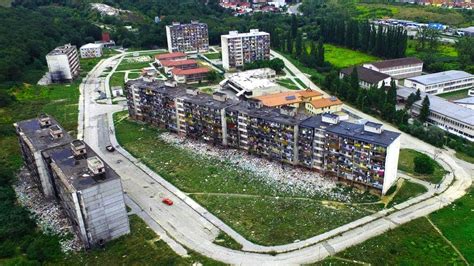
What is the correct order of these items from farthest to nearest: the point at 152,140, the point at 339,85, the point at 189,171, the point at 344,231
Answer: the point at 339,85 < the point at 152,140 < the point at 189,171 < the point at 344,231

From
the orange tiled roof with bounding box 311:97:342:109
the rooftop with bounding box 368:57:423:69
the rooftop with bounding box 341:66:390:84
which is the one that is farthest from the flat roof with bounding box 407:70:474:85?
the orange tiled roof with bounding box 311:97:342:109

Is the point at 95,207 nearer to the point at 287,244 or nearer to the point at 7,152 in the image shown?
the point at 287,244

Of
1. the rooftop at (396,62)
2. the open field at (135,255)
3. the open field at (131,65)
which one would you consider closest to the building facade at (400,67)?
the rooftop at (396,62)

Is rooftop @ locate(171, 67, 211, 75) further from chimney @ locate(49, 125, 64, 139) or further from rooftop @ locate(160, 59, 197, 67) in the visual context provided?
chimney @ locate(49, 125, 64, 139)

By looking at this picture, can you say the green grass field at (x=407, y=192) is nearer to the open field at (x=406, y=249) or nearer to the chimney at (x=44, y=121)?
the open field at (x=406, y=249)

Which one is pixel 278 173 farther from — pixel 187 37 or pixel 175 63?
pixel 187 37

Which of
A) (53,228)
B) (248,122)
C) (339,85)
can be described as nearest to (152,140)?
(248,122)
